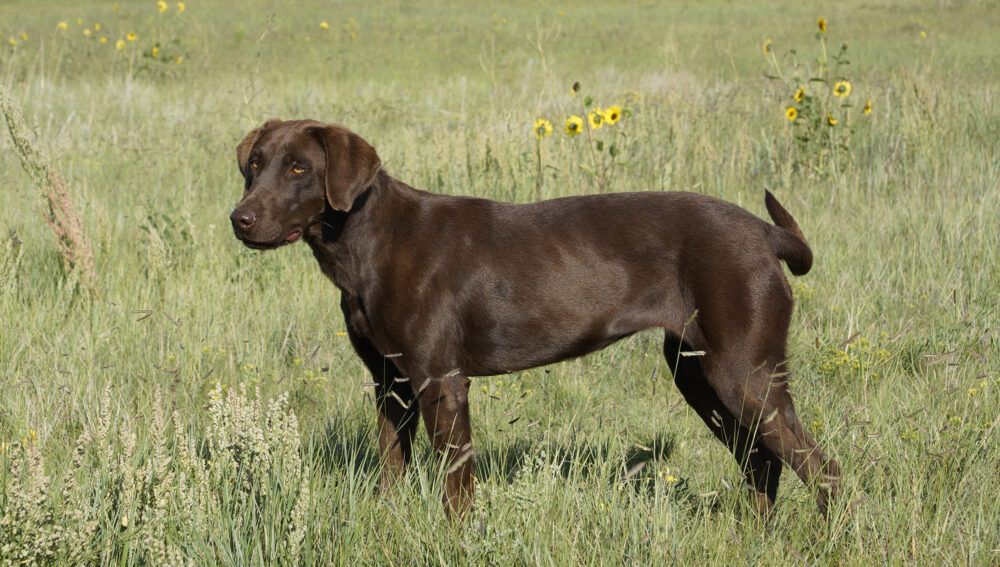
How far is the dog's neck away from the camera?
3.05m

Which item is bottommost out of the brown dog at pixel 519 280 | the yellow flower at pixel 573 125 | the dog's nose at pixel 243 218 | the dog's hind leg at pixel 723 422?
the dog's hind leg at pixel 723 422

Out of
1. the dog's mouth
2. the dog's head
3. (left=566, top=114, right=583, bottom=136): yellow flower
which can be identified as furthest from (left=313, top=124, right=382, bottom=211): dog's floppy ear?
(left=566, top=114, right=583, bottom=136): yellow flower

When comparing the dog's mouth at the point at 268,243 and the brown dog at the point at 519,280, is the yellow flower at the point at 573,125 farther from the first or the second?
the dog's mouth at the point at 268,243

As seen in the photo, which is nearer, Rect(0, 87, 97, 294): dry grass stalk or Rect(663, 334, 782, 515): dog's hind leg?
Rect(663, 334, 782, 515): dog's hind leg

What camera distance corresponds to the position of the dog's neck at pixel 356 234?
10.0 feet

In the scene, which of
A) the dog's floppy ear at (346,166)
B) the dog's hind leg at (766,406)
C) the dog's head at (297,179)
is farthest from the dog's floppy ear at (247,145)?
the dog's hind leg at (766,406)

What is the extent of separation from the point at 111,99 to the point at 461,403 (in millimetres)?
9006

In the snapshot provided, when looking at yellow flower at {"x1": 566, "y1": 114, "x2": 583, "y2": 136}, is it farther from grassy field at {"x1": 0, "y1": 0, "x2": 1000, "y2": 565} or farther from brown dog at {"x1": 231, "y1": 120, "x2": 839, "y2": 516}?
brown dog at {"x1": 231, "y1": 120, "x2": 839, "y2": 516}

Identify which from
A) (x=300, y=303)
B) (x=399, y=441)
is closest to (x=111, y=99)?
(x=300, y=303)

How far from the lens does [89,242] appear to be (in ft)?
15.1

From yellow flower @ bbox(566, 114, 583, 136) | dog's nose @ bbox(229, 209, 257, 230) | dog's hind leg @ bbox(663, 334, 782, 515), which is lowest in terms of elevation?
dog's hind leg @ bbox(663, 334, 782, 515)

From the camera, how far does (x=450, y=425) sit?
2.94 metres

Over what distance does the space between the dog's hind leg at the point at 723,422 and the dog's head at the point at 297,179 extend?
1.29 meters

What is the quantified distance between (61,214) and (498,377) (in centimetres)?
258
